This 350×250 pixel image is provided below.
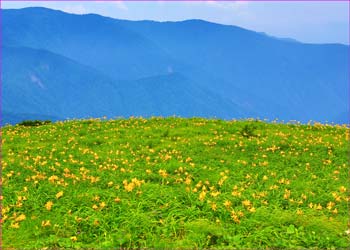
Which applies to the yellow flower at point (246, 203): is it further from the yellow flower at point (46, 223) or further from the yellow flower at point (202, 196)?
the yellow flower at point (46, 223)

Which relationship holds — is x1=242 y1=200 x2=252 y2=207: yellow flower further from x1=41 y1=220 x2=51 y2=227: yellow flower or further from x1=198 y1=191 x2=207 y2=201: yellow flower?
x1=41 y1=220 x2=51 y2=227: yellow flower

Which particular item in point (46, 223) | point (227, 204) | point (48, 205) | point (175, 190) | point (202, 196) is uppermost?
point (175, 190)

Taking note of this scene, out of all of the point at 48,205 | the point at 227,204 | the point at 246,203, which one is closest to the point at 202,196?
the point at 227,204

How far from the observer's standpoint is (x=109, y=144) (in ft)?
49.8

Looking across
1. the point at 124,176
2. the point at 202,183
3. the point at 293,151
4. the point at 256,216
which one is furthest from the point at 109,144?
the point at 256,216

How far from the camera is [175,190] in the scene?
32.9 feet

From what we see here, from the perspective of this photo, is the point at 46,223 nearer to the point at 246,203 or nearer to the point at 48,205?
the point at 48,205

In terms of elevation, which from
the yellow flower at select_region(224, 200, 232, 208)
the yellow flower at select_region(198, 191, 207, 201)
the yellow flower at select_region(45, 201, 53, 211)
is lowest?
the yellow flower at select_region(45, 201, 53, 211)

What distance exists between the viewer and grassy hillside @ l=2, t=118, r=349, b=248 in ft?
26.2

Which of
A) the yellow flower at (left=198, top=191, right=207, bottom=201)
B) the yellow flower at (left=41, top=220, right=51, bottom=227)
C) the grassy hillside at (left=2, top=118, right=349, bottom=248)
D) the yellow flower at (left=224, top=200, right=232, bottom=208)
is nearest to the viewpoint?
the grassy hillside at (left=2, top=118, right=349, bottom=248)

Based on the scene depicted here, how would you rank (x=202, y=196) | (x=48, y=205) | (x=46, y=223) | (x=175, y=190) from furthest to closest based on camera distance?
(x=175, y=190) → (x=202, y=196) → (x=48, y=205) → (x=46, y=223)

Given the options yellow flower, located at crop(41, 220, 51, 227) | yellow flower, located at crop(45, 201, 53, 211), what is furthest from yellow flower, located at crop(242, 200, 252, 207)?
yellow flower, located at crop(45, 201, 53, 211)

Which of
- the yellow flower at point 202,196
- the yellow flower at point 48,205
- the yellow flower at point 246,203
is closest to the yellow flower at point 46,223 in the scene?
the yellow flower at point 48,205

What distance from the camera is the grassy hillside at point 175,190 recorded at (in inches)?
314
